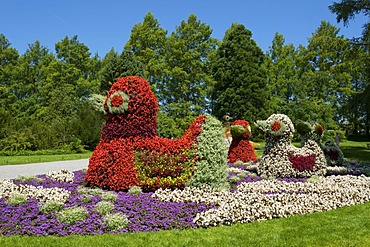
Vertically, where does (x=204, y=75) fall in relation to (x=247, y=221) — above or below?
above

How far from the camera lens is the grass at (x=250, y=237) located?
5438 millimetres

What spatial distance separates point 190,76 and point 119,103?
81.7ft

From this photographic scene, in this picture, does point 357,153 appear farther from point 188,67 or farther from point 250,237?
point 250,237

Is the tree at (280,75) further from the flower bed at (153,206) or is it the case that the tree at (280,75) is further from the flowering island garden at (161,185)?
the flower bed at (153,206)

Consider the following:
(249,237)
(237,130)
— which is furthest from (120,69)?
(249,237)

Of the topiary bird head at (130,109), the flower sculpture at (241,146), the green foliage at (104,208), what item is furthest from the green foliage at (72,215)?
the flower sculpture at (241,146)

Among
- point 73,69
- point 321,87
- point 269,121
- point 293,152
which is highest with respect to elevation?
point 73,69

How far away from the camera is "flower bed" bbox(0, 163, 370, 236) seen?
6.22 m

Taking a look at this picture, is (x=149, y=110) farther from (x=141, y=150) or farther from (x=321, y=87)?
(x=321, y=87)

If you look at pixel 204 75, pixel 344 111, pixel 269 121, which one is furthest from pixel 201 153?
pixel 204 75

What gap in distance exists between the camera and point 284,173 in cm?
1092

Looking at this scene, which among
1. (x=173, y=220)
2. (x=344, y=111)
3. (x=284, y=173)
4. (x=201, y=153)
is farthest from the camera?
→ (x=344, y=111)

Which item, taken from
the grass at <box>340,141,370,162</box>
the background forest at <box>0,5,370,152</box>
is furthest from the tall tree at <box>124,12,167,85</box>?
the grass at <box>340,141,370,162</box>

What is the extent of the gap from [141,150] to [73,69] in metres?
29.5
